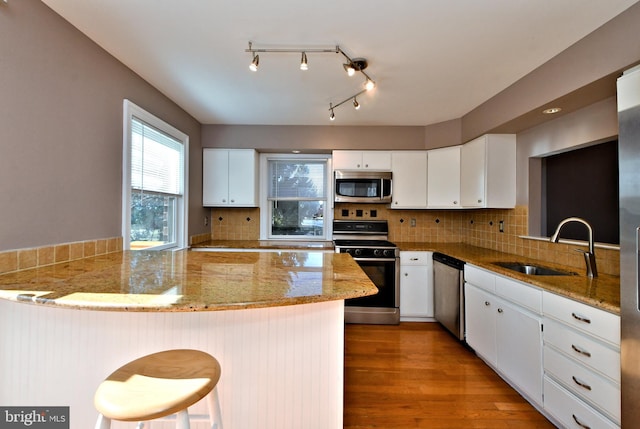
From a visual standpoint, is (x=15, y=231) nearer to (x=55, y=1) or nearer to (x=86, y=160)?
(x=86, y=160)

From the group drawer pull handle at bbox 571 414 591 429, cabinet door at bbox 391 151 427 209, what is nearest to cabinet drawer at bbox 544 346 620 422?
drawer pull handle at bbox 571 414 591 429

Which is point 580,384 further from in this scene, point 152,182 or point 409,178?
point 152,182

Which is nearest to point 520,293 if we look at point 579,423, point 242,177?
point 579,423

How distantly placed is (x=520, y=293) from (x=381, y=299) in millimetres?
1522

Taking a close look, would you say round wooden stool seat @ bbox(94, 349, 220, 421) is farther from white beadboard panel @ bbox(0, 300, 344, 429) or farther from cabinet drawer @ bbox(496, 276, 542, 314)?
cabinet drawer @ bbox(496, 276, 542, 314)

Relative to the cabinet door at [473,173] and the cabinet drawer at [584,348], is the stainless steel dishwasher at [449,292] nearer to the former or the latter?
the cabinet door at [473,173]

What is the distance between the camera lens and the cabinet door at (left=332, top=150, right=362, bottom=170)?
3506 mm

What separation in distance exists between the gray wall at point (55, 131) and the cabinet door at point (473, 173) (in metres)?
3.26

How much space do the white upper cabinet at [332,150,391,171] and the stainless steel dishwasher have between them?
1253 mm

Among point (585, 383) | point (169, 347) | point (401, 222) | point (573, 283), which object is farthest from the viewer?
point (401, 222)

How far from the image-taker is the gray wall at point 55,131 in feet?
4.50

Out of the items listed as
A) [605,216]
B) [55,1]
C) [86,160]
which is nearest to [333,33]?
[55,1]

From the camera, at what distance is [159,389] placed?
92 cm

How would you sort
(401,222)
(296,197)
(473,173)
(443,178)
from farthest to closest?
(296,197) < (401,222) < (443,178) < (473,173)
